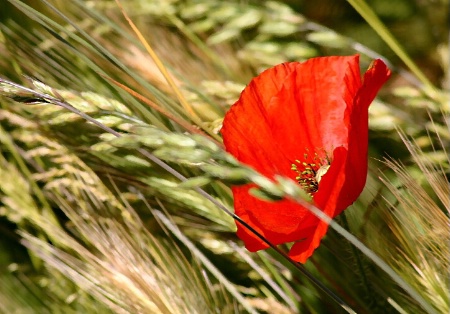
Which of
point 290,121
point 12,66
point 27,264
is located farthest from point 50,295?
point 290,121

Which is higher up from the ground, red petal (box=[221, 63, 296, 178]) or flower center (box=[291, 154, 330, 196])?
red petal (box=[221, 63, 296, 178])

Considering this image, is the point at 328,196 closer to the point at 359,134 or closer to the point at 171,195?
the point at 359,134

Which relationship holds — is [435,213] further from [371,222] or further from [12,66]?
[12,66]

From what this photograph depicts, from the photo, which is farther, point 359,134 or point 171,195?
point 171,195

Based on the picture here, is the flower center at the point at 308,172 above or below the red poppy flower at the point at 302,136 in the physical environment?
below

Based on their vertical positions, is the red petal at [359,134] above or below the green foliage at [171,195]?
above

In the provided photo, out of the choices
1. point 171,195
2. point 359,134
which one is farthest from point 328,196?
point 171,195
